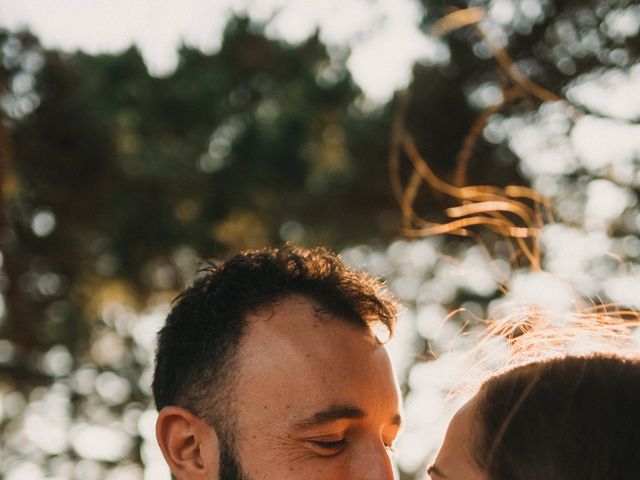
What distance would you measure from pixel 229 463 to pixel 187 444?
7.0 inches

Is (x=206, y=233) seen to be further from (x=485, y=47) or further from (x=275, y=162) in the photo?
(x=485, y=47)

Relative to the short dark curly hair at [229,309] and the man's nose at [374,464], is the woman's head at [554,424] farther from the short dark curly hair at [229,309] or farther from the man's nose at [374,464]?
the short dark curly hair at [229,309]

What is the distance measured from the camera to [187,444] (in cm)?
302

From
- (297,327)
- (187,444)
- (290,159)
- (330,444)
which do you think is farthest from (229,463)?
(290,159)

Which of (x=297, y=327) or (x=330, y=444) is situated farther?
(x=297, y=327)

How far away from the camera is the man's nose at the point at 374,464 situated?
272cm

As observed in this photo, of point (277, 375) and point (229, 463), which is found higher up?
point (277, 375)

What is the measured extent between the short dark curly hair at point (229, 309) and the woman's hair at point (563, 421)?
0.92 metres

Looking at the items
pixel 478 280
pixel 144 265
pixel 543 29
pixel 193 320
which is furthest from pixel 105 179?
pixel 193 320

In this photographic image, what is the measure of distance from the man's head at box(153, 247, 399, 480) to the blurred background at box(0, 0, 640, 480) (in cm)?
132

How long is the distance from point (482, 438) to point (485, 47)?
4526 millimetres

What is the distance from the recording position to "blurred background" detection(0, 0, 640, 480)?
5266 mm

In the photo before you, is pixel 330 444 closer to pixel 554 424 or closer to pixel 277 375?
pixel 277 375

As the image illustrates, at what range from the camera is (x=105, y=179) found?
8836 mm
